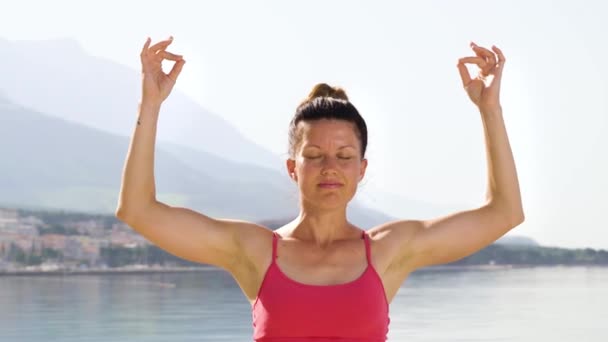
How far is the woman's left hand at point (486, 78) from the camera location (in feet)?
7.13

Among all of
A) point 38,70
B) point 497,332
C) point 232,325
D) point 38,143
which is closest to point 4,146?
point 38,143

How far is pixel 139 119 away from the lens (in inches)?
80.2

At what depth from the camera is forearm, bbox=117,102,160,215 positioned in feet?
6.64

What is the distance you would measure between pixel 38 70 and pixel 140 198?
43.0 meters

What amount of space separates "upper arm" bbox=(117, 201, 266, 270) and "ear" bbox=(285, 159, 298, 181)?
104 millimetres

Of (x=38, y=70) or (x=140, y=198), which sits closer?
(x=140, y=198)

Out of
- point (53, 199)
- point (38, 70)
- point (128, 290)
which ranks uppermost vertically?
point (38, 70)

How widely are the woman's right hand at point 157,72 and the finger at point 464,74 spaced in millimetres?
493

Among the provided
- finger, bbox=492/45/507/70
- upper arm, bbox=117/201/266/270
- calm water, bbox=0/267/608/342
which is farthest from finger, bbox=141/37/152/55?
calm water, bbox=0/267/608/342

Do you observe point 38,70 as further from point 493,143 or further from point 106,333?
point 493,143

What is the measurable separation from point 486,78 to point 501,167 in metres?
0.16

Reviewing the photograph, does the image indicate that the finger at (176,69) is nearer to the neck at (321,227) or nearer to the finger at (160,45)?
the finger at (160,45)

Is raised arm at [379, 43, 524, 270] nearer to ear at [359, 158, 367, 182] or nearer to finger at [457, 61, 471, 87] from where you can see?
finger at [457, 61, 471, 87]

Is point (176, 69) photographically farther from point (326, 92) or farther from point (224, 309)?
point (224, 309)
